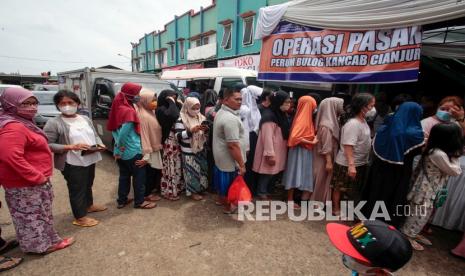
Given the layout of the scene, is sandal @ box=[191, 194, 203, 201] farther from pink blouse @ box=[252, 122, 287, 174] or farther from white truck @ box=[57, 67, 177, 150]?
white truck @ box=[57, 67, 177, 150]

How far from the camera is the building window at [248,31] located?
41.5 ft

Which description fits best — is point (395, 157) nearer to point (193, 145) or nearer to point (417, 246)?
point (417, 246)

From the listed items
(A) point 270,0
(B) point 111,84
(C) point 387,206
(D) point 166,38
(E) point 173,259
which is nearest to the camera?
(E) point 173,259

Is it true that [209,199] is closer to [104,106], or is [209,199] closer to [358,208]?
[358,208]

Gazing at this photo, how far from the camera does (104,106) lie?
543 centimetres

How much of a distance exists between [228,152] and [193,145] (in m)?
0.64

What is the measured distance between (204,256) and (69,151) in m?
1.83

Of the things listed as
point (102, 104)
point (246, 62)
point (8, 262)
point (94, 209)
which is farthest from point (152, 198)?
point (246, 62)

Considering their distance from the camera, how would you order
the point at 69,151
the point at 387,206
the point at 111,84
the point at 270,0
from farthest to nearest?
the point at 270,0
the point at 111,84
the point at 387,206
the point at 69,151

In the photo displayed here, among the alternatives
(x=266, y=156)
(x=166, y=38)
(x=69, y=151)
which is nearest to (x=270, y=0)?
(x=266, y=156)

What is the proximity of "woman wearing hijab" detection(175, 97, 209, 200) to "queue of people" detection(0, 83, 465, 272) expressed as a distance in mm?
15

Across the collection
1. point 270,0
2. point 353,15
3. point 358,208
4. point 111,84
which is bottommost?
point 358,208

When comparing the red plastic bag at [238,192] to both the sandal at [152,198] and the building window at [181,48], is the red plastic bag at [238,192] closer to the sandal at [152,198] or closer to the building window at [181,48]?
the sandal at [152,198]

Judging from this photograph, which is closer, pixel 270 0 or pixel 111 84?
pixel 111 84
